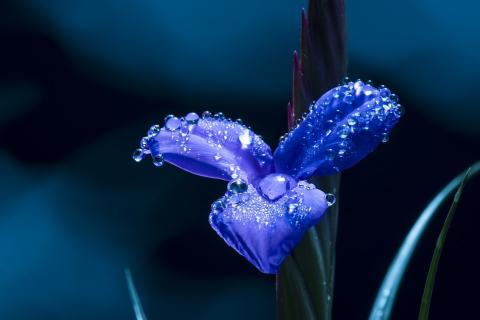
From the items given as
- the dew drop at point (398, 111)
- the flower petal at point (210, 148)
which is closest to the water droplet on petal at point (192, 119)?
A: the flower petal at point (210, 148)

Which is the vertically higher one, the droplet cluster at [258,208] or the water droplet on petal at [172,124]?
the water droplet on petal at [172,124]

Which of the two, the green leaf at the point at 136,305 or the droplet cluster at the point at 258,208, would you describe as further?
the green leaf at the point at 136,305

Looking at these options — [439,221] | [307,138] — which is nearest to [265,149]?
[307,138]

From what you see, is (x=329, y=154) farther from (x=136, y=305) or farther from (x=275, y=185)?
(x=136, y=305)

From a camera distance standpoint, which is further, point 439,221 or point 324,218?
point 439,221

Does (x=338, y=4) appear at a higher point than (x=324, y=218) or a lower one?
higher

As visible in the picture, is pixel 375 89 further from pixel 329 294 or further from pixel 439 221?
pixel 439 221

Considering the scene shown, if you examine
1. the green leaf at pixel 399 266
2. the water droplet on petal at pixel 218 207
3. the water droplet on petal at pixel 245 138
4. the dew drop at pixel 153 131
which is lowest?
the green leaf at pixel 399 266

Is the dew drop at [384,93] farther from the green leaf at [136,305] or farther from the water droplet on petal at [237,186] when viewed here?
the green leaf at [136,305]
